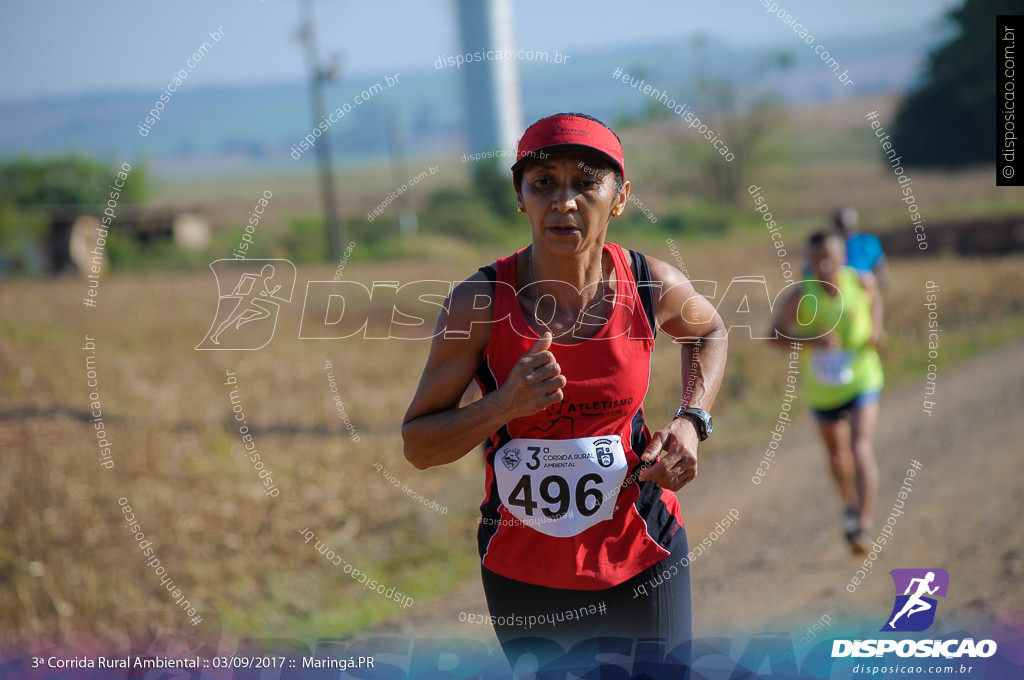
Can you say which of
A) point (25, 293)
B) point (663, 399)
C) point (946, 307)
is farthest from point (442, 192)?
point (663, 399)

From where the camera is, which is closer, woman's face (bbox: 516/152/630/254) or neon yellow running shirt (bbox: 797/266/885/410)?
woman's face (bbox: 516/152/630/254)

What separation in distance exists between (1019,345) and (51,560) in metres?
11.7

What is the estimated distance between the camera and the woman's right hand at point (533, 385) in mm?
2277

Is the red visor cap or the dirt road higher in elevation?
the red visor cap

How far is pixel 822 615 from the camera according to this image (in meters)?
5.10

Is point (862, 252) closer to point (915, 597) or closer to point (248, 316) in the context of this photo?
point (915, 597)

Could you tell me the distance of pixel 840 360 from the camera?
19.1 feet

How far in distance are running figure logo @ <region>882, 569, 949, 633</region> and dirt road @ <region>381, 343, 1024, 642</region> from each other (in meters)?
0.08

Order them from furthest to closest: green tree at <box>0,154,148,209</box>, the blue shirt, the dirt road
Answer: green tree at <box>0,154,148,209</box> < the blue shirt < the dirt road

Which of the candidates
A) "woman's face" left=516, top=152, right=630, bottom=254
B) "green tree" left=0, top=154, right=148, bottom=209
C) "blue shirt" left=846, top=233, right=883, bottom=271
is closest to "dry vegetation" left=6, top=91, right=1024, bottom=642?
"blue shirt" left=846, top=233, right=883, bottom=271

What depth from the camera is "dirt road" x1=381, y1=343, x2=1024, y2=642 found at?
16.9 ft

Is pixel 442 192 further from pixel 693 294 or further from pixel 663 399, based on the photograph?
pixel 693 294

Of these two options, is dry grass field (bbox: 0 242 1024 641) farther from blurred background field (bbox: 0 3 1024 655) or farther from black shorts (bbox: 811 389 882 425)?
black shorts (bbox: 811 389 882 425)

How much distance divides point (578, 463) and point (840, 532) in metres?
4.67
